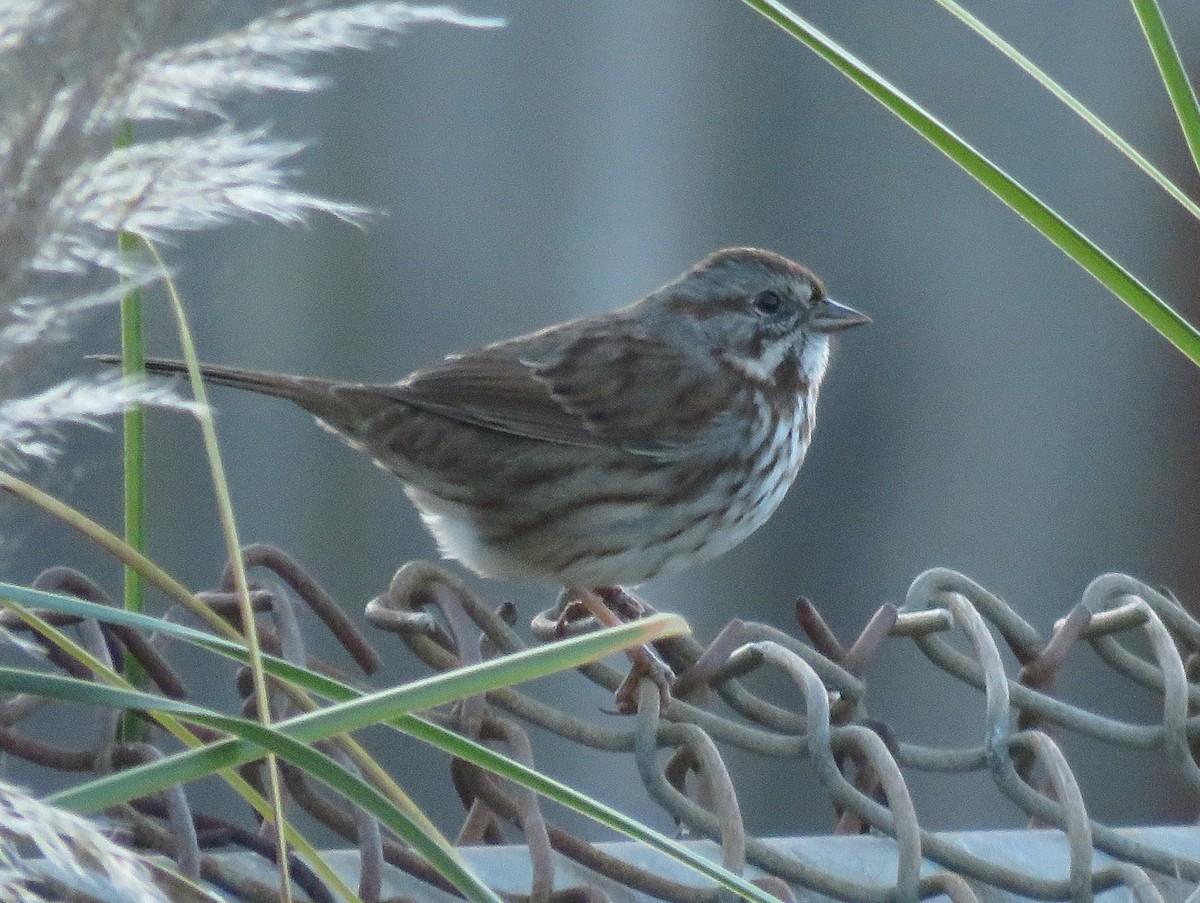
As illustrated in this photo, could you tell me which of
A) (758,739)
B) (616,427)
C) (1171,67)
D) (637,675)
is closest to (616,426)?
(616,427)

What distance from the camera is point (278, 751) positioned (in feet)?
3.26

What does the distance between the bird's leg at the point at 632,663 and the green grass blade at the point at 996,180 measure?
1.63 ft

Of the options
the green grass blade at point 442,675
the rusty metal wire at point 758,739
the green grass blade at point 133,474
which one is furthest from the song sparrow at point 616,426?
the green grass blade at point 442,675

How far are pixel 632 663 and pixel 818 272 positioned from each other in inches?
96.8

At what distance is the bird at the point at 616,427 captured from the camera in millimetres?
3033

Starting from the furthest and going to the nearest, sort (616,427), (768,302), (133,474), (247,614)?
(768,302), (616,427), (133,474), (247,614)

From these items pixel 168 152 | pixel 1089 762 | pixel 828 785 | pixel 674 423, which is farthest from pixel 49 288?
pixel 1089 762

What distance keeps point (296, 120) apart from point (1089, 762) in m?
2.81

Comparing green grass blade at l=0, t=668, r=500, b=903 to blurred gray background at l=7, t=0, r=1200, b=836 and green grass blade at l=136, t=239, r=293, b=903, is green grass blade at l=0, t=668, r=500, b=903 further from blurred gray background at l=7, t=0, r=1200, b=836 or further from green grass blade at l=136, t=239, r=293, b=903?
blurred gray background at l=7, t=0, r=1200, b=836

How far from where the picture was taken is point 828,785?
1411 mm

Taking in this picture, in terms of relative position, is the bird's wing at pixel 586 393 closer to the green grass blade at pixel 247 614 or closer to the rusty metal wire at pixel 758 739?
the rusty metal wire at pixel 758 739

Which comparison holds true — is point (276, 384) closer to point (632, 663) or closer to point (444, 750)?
point (632, 663)

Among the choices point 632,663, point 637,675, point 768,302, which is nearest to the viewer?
point 637,675

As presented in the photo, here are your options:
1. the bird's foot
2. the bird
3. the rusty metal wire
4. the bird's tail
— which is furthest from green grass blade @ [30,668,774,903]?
the bird
